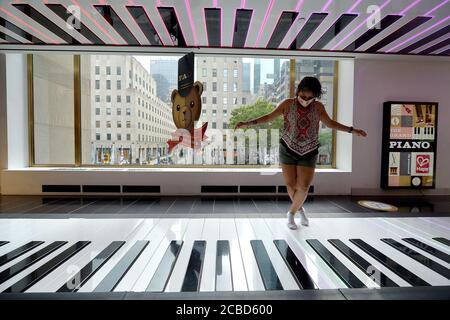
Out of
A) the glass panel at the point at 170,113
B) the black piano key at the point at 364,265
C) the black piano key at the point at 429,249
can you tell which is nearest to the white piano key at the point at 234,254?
the black piano key at the point at 364,265

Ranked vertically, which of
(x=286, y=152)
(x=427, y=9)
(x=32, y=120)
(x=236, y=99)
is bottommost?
(x=286, y=152)

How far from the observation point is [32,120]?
5.31m

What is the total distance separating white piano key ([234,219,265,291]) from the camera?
174 centimetres

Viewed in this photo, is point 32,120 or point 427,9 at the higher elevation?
point 427,9

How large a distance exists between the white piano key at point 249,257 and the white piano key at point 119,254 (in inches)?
39.1

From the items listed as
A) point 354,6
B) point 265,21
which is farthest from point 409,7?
point 265,21

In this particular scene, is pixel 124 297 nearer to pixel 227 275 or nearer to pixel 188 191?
pixel 227 275

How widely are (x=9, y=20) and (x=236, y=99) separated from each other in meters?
3.73

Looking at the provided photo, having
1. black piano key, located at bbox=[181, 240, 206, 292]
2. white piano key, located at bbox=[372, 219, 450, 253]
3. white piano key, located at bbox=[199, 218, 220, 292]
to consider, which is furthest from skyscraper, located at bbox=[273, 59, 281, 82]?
black piano key, located at bbox=[181, 240, 206, 292]

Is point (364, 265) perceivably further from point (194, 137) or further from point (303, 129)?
point (194, 137)

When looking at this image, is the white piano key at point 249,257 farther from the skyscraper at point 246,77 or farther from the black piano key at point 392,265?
the skyscraper at point 246,77

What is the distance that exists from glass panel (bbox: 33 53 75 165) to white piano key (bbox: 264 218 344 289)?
4.51 m
